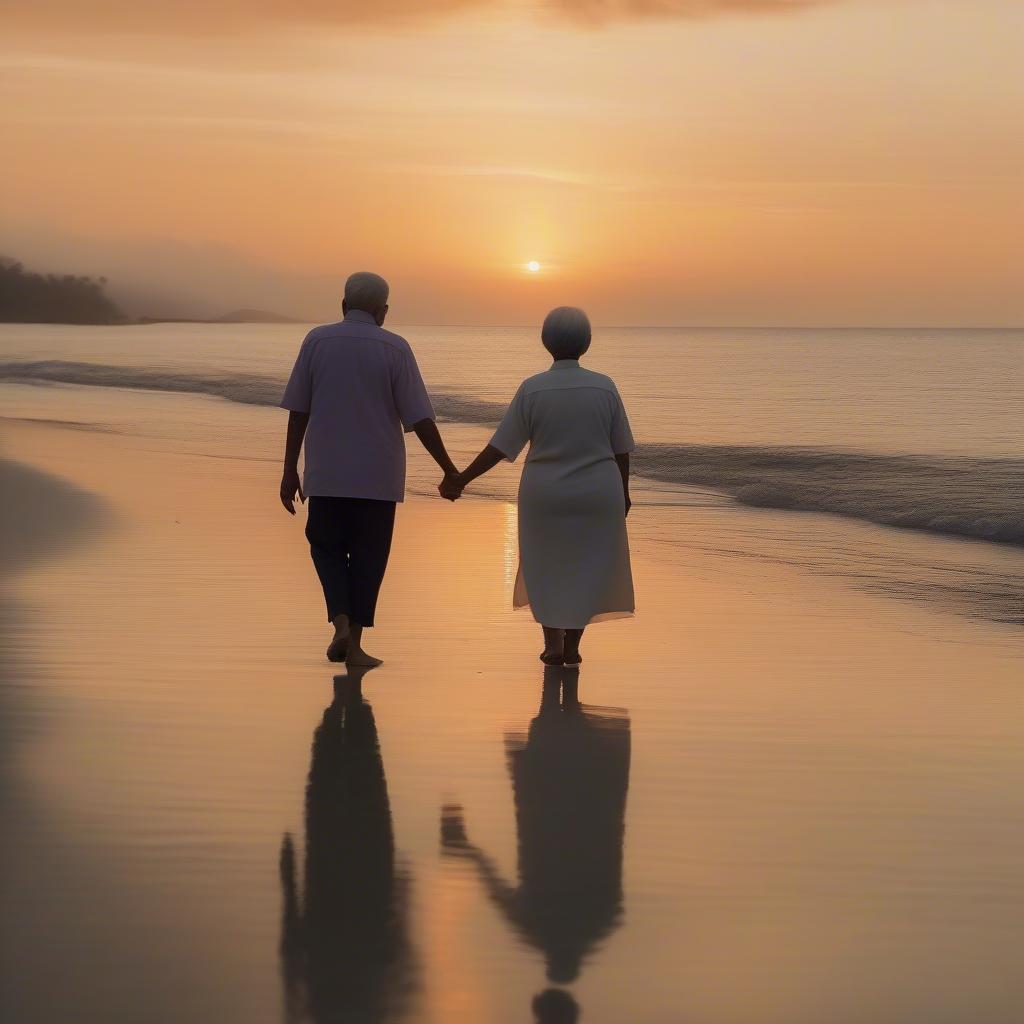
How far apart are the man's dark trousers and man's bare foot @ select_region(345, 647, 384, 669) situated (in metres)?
0.18

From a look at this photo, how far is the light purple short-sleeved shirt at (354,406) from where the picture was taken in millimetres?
7129

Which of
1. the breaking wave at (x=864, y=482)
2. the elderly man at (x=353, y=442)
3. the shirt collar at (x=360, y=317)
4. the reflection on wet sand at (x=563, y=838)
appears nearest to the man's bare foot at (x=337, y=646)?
the elderly man at (x=353, y=442)

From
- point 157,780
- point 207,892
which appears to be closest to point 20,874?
point 207,892

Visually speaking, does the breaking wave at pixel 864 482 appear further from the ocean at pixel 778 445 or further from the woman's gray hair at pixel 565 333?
the woman's gray hair at pixel 565 333

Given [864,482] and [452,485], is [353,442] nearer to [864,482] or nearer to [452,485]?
[452,485]

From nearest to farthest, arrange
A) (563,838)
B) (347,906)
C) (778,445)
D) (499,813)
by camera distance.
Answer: (347,906) < (563,838) < (499,813) < (778,445)

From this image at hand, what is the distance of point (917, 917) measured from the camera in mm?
3822

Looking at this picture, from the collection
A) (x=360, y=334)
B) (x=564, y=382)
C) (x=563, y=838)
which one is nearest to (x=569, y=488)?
(x=564, y=382)

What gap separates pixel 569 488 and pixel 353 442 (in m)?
1.06

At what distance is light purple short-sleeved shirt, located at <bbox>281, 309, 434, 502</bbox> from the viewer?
713 centimetres

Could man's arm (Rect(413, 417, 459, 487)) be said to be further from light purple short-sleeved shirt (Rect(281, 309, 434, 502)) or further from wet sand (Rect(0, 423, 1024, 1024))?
wet sand (Rect(0, 423, 1024, 1024))

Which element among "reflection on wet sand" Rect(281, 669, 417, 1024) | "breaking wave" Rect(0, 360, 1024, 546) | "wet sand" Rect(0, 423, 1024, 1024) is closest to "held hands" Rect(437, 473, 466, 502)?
"wet sand" Rect(0, 423, 1024, 1024)

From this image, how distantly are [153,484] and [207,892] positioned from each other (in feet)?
38.0

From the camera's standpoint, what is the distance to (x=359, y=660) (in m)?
7.12
